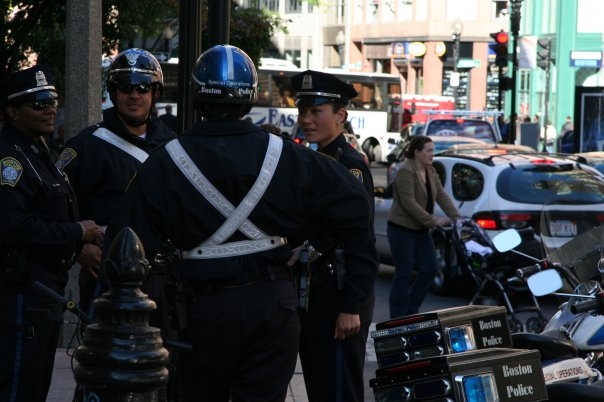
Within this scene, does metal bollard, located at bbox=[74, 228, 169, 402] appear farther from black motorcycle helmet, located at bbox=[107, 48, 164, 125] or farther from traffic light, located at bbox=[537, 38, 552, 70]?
traffic light, located at bbox=[537, 38, 552, 70]

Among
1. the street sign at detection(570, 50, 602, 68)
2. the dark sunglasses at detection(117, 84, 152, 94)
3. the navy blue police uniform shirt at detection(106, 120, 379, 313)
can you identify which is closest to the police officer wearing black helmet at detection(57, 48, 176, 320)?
the dark sunglasses at detection(117, 84, 152, 94)

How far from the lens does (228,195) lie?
15.0 feet

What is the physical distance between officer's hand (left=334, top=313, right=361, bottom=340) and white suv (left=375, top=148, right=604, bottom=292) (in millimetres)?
8150

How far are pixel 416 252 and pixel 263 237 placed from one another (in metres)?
7.14

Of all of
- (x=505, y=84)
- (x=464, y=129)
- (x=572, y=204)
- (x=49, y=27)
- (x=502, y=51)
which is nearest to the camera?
(x=572, y=204)

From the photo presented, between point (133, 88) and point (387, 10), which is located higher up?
point (387, 10)

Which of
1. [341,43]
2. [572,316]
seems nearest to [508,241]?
[572,316]

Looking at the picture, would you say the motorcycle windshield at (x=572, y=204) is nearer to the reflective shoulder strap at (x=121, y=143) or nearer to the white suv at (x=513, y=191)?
the white suv at (x=513, y=191)

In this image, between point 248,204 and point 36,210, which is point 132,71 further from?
point 248,204

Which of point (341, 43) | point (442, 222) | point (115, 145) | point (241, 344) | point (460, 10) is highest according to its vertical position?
point (460, 10)

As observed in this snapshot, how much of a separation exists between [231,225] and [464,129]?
2867 centimetres

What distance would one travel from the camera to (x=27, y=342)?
17.7 feet

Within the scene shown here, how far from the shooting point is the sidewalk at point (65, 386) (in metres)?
7.87

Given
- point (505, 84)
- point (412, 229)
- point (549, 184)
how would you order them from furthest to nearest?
point (505, 84), point (549, 184), point (412, 229)
